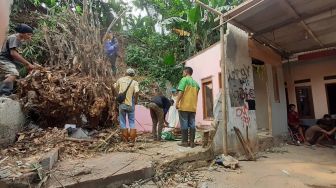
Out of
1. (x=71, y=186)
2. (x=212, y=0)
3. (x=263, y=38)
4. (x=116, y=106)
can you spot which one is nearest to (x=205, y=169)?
(x=71, y=186)

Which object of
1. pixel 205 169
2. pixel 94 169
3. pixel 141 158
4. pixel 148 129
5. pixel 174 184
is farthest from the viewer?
pixel 148 129

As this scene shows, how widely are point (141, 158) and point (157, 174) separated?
0.46m

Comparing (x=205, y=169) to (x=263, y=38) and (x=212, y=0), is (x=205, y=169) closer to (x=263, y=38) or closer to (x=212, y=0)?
(x=263, y=38)

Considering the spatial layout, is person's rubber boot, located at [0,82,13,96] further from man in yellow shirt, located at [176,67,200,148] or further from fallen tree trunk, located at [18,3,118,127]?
man in yellow shirt, located at [176,67,200,148]

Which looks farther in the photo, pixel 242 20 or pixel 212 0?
pixel 212 0

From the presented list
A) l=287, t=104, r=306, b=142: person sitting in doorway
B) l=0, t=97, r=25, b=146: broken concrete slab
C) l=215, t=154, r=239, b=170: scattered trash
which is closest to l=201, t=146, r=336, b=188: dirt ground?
l=215, t=154, r=239, b=170: scattered trash

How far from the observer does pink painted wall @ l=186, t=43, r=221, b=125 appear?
33.6 feet

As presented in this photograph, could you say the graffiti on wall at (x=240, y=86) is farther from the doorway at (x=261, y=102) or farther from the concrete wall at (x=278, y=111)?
the doorway at (x=261, y=102)

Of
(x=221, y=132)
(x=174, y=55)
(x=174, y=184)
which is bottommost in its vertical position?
(x=174, y=184)

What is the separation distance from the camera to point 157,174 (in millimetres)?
4855

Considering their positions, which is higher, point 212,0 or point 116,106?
point 212,0

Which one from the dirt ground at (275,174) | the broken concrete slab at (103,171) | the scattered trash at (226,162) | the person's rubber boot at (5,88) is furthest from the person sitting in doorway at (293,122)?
the person's rubber boot at (5,88)

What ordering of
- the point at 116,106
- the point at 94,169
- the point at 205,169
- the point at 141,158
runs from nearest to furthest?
the point at 94,169
the point at 141,158
the point at 205,169
the point at 116,106

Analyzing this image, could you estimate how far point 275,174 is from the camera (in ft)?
18.0
